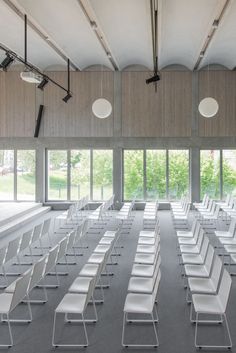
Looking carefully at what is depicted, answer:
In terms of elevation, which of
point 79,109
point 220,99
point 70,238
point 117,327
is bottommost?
point 117,327

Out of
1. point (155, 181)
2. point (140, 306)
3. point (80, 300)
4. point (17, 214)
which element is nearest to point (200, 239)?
point (140, 306)

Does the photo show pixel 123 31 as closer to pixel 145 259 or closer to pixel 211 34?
pixel 211 34

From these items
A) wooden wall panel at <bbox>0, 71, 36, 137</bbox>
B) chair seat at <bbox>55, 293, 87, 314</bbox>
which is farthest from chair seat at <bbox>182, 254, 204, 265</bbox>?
wooden wall panel at <bbox>0, 71, 36, 137</bbox>

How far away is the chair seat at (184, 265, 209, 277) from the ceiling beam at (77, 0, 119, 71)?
234 inches

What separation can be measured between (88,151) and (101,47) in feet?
15.7

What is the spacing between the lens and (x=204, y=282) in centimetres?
552

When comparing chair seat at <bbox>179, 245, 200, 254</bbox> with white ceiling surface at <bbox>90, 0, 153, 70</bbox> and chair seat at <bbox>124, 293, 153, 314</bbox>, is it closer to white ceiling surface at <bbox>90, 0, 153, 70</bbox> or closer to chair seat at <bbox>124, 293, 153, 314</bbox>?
chair seat at <bbox>124, 293, 153, 314</bbox>

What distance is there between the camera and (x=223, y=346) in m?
4.55

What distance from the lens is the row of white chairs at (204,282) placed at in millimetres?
4574

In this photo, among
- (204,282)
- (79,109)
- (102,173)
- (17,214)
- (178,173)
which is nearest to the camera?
(204,282)

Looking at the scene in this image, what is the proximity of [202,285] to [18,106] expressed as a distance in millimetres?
12543

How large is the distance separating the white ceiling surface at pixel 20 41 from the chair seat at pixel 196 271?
670 cm

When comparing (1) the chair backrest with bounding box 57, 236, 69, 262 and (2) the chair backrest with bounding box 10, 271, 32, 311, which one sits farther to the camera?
(1) the chair backrest with bounding box 57, 236, 69, 262

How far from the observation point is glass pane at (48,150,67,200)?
53.2 feet
